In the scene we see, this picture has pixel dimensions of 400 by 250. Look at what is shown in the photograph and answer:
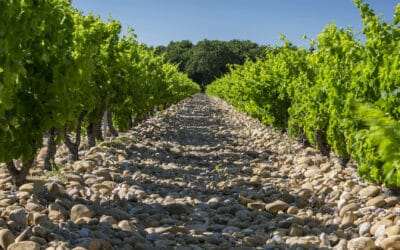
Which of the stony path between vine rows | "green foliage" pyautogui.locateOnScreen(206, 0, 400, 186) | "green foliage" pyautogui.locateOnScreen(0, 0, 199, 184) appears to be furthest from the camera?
"green foliage" pyautogui.locateOnScreen(206, 0, 400, 186)

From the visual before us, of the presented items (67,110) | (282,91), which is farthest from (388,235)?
(282,91)

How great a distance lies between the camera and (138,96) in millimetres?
14977

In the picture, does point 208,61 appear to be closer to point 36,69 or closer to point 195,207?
point 195,207

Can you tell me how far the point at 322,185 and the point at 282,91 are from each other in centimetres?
589

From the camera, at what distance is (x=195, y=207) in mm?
6730

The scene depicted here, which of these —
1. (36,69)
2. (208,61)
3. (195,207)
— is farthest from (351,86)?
(208,61)

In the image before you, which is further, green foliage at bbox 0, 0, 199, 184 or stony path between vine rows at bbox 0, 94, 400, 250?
stony path between vine rows at bbox 0, 94, 400, 250

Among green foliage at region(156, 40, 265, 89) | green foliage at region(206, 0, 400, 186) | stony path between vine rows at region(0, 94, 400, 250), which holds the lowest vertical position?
stony path between vine rows at region(0, 94, 400, 250)

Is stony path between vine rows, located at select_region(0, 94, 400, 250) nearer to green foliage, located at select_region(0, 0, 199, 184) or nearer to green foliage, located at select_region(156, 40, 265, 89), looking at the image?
green foliage, located at select_region(0, 0, 199, 184)

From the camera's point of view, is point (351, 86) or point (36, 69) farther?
point (351, 86)

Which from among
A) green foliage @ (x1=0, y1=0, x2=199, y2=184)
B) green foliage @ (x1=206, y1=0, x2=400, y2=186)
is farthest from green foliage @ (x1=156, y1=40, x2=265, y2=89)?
green foliage @ (x1=0, y1=0, x2=199, y2=184)

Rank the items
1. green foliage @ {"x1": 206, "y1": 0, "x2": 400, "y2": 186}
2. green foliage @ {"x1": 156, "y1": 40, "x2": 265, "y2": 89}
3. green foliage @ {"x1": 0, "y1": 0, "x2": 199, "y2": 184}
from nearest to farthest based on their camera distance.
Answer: green foliage @ {"x1": 0, "y1": 0, "x2": 199, "y2": 184}
green foliage @ {"x1": 206, "y1": 0, "x2": 400, "y2": 186}
green foliage @ {"x1": 156, "y1": 40, "x2": 265, "y2": 89}

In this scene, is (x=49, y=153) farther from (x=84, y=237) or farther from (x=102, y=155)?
(x=84, y=237)

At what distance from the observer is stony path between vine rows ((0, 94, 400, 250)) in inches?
194
